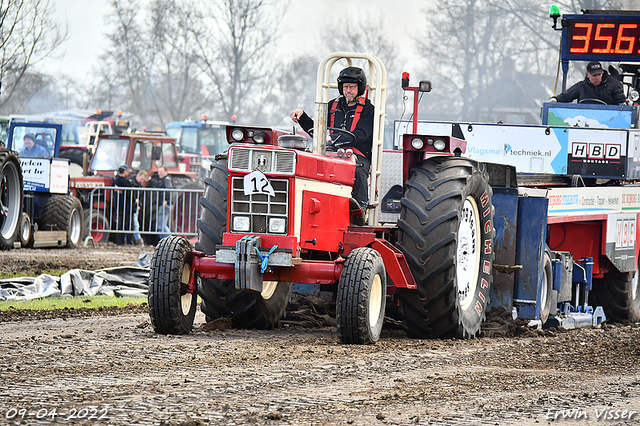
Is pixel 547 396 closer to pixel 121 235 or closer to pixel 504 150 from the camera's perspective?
pixel 504 150

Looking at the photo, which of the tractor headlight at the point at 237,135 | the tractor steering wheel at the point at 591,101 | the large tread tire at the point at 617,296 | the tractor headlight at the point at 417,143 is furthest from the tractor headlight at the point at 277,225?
the tractor steering wheel at the point at 591,101

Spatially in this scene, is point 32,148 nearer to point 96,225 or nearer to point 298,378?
point 96,225

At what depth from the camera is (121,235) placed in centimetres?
2136

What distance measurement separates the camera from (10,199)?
1645 cm

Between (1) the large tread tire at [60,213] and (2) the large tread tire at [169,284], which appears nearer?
(2) the large tread tire at [169,284]

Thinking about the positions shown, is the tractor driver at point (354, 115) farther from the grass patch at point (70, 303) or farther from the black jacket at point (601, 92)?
the black jacket at point (601, 92)

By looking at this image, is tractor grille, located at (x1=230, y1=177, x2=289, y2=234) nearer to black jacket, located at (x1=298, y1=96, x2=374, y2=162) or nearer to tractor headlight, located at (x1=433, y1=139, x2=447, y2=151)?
black jacket, located at (x1=298, y1=96, x2=374, y2=162)

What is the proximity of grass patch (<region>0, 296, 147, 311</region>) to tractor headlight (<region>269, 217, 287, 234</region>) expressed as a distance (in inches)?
144

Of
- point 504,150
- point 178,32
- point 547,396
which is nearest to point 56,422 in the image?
point 547,396

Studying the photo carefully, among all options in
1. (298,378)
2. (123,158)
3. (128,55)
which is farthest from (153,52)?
(298,378)

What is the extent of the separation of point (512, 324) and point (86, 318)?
398 cm

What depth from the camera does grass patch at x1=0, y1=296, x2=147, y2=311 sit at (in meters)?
9.73

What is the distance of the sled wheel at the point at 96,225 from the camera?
2095 cm

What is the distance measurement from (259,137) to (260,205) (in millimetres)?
881
